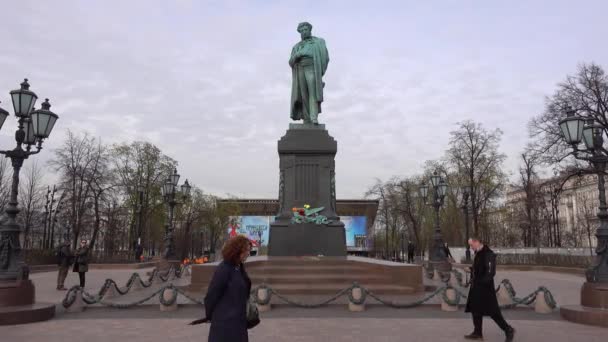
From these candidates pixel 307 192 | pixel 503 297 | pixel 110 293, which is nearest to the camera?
pixel 503 297

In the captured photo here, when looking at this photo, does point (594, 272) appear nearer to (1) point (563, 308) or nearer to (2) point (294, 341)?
(1) point (563, 308)

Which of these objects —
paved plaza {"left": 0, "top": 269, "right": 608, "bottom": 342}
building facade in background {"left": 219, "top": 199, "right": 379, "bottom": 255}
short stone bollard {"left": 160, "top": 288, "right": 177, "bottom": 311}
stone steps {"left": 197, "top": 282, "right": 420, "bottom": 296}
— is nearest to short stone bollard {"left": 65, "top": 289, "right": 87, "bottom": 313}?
paved plaza {"left": 0, "top": 269, "right": 608, "bottom": 342}

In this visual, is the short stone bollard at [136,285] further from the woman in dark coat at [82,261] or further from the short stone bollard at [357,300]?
the short stone bollard at [357,300]

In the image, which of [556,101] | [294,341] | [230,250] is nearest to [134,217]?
[556,101]

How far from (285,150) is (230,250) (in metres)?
14.1

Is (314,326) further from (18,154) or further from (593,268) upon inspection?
(18,154)

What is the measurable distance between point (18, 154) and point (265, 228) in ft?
154

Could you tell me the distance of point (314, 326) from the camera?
877cm

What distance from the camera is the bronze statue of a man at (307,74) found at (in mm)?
19109

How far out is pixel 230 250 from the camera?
4.27 m

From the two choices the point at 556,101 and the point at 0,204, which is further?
the point at 0,204

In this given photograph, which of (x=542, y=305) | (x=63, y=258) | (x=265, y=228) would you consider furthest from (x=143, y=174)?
(x=542, y=305)

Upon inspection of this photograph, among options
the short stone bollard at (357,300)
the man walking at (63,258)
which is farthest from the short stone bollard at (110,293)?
the short stone bollard at (357,300)

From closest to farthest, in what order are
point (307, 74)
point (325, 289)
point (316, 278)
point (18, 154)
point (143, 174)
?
point (18, 154) < point (325, 289) < point (316, 278) < point (307, 74) < point (143, 174)
